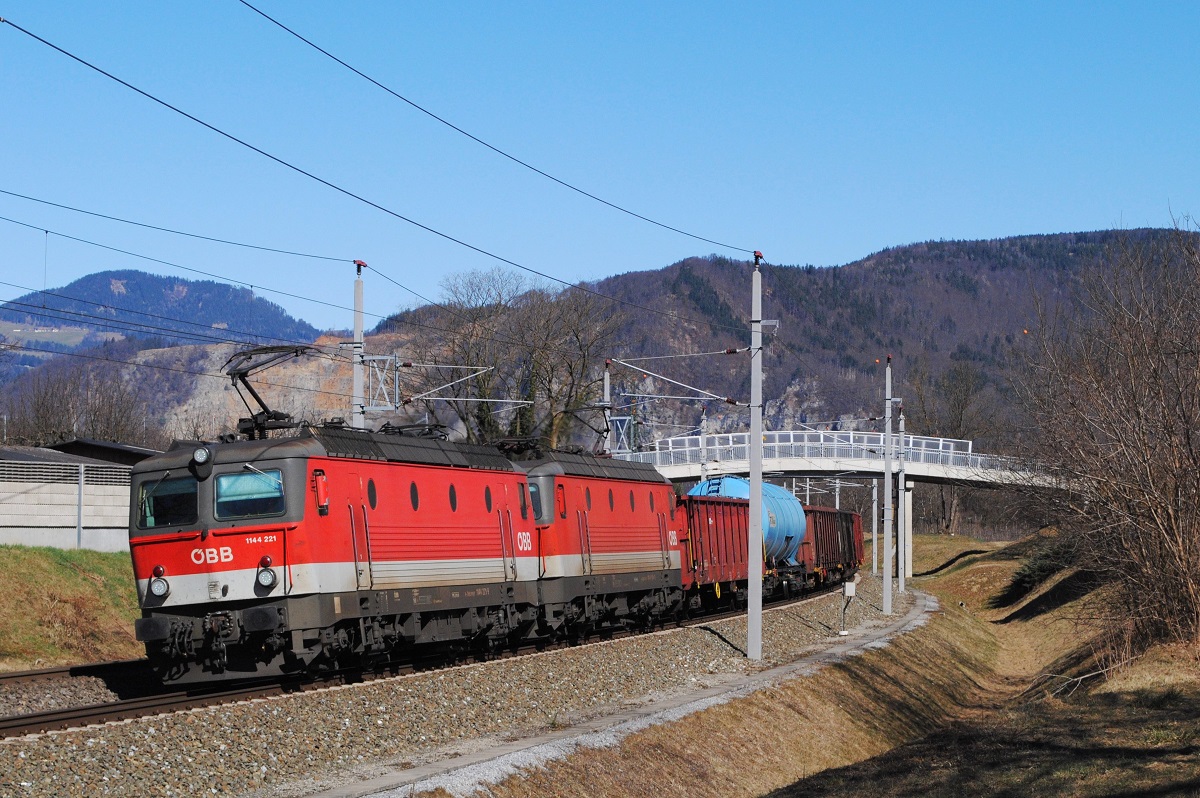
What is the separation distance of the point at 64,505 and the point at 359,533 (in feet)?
56.6

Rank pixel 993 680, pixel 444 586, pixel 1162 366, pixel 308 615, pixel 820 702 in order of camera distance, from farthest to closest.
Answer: pixel 993 680, pixel 1162 366, pixel 820 702, pixel 444 586, pixel 308 615

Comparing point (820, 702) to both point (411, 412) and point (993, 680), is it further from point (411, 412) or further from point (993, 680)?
point (411, 412)

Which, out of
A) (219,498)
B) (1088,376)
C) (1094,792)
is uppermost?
(1088,376)

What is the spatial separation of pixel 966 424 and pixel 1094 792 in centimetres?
10248

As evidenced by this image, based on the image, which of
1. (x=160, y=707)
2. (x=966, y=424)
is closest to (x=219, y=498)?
(x=160, y=707)

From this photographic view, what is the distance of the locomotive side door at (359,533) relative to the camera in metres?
19.7

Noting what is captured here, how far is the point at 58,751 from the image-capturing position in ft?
42.5

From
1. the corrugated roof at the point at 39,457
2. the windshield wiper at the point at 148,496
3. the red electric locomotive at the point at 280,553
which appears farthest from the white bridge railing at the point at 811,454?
the windshield wiper at the point at 148,496

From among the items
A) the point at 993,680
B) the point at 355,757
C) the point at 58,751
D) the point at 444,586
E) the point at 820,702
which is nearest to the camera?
the point at 58,751

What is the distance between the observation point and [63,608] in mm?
28500

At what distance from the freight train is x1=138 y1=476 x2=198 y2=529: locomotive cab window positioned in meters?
0.02

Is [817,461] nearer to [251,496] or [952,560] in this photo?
[952,560]

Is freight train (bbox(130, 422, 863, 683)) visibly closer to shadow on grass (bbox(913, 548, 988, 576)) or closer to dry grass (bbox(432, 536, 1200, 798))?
dry grass (bbox(432, 536, 1200, 798))

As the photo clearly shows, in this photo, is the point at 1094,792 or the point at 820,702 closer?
the point at 1094,792
